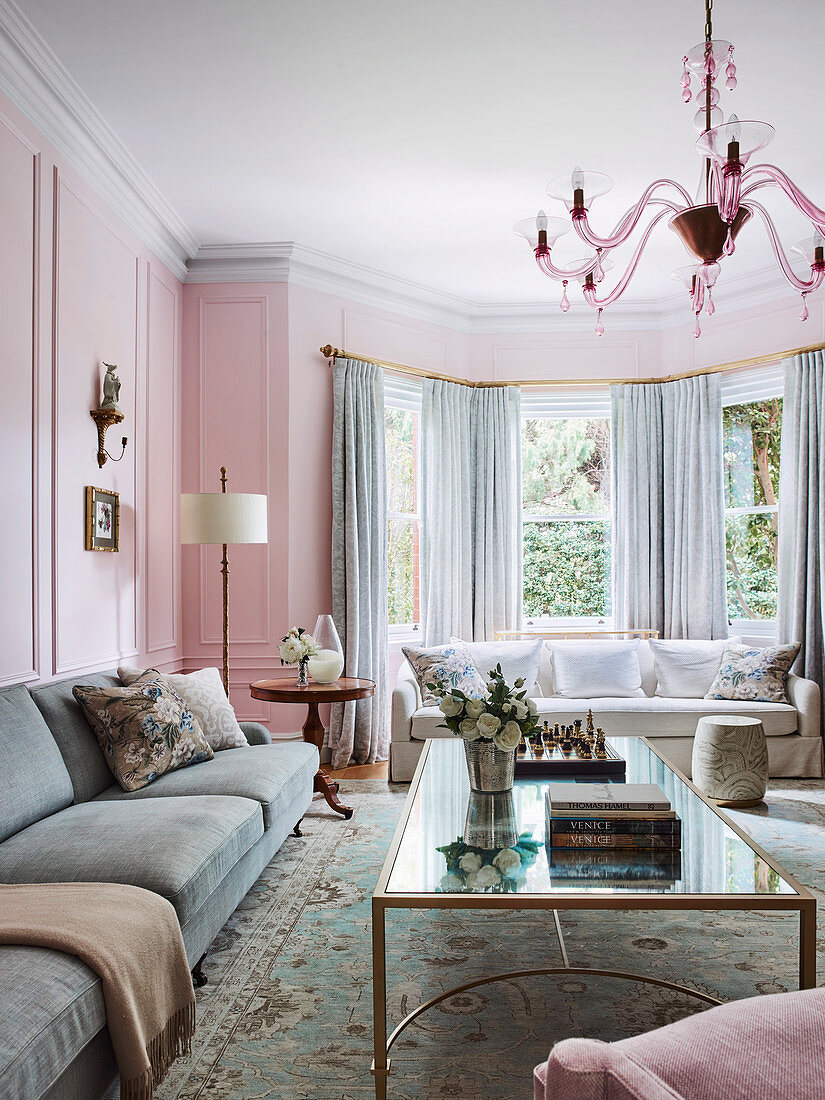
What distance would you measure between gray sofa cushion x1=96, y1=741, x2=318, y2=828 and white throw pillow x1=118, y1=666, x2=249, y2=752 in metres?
0.06

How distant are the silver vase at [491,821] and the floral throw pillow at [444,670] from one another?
2.10 meters

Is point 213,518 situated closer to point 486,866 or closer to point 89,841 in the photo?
point 89,841

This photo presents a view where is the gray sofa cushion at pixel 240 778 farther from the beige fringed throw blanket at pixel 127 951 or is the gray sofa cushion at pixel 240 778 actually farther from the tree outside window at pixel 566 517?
the tree outside window at pixel 566 517

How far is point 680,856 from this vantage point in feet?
6.93

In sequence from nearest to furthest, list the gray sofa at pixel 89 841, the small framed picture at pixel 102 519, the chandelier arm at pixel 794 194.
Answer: the gray sofa at pixel 89 841 < the chandelier arm at pixel 794 194 < the small framed picture at pixel 102 519

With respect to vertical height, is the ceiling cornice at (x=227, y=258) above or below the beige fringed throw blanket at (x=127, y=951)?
above

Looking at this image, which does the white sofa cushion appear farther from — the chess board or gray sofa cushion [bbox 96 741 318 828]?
the chess board

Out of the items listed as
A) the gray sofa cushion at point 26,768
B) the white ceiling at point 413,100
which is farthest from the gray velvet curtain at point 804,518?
the gray sofa cushion at point 26,768

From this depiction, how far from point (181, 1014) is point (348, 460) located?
12.4 feet

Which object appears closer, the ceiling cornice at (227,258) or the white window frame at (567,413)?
the ceiling cornice at (227,258)

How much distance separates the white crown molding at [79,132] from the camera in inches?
121

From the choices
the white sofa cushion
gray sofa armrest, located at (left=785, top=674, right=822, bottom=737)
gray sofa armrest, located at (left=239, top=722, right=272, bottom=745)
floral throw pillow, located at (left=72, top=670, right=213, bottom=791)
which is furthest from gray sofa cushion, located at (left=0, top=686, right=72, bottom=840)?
gray sofa armrest, located at (left=785, top=674, right=822, bottom=737)

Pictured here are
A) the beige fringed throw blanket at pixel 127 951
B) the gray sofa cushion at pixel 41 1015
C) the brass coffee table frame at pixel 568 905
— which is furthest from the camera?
the brass coffee table frame at pixel 568 905

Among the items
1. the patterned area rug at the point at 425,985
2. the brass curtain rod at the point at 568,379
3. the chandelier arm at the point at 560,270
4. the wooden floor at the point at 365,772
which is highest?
the brass curtain rod at the point at 568,379
